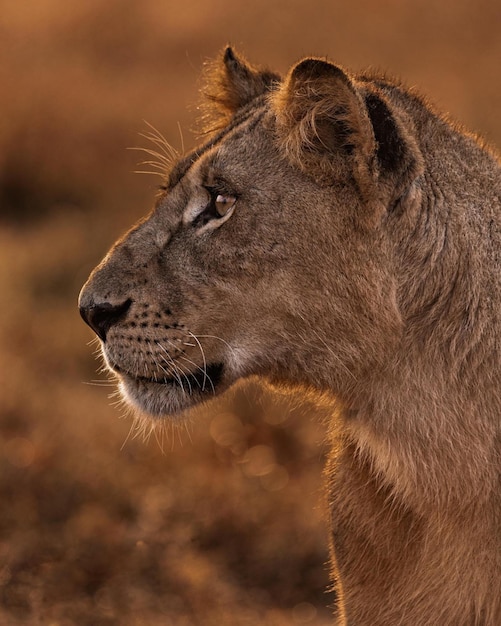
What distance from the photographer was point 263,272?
341 centimetres

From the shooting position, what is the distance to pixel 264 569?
19.3 ft

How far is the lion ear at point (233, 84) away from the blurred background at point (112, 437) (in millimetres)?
770

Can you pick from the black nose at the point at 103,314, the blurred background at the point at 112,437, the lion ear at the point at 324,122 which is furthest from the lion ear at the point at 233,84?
the black nose at the point at 103,314

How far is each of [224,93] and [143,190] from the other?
9285 mm

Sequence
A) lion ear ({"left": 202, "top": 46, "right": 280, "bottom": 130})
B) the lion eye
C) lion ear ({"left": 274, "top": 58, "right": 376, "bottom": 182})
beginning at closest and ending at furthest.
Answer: lion ear ({"left": 274, "top": 58, "right": 376, "bottom": 182}) → the lion eye → lion ear ({"left": 202, "top": 46, "right": 280, "bottom": 130})

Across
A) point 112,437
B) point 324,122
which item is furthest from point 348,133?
point 112,437

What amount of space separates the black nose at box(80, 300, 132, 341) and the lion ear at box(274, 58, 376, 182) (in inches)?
27.0

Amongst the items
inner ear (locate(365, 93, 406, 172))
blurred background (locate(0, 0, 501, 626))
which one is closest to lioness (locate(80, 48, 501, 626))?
inner ear (locate(365, 93, 406, 172))

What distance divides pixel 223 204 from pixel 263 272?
256mm

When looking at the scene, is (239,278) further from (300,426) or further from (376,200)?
(300,426)

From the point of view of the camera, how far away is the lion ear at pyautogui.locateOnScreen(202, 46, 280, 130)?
4.11 m

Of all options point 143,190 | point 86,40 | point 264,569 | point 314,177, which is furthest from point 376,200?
point 86,40

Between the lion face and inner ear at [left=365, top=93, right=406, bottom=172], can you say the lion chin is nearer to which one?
the lion face

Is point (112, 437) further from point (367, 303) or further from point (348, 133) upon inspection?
point (348, 133)
